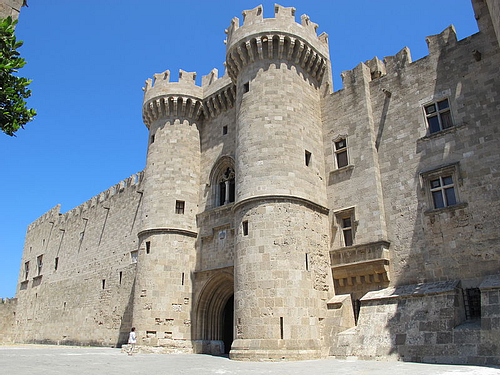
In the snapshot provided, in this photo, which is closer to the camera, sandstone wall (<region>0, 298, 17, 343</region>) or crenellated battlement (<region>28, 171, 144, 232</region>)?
crenellated battlement (<region>28, 171, 144, 232</region>)

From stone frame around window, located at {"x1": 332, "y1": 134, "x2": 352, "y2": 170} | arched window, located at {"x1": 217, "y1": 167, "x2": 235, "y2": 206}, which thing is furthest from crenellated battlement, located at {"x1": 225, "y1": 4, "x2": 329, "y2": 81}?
arched window, located at {"x1": 217, "y1": 167, "x2": 235, "y2": 206}

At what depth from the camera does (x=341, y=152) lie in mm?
15469

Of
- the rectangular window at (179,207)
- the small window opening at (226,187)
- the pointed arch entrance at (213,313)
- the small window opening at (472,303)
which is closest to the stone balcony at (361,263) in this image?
the small window opening at (472,303)

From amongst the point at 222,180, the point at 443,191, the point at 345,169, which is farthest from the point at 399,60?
the point at 222,180

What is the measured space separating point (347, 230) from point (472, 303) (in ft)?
14.1

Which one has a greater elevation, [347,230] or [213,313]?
[347,230]

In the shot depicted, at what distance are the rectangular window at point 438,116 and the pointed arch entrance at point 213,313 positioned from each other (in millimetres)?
8694

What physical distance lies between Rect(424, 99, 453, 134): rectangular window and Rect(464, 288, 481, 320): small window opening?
494 centimetres

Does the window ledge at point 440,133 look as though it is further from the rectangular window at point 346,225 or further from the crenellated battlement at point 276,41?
the crenellated battlement at point 276,41

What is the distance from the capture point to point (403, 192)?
43.9 ft

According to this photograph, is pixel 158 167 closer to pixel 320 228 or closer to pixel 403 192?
pixel 320 228

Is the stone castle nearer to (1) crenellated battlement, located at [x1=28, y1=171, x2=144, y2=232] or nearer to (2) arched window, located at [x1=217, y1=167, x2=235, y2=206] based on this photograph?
(2) arched window, located at [x1=217, y1=167, x2=235, y2=206]

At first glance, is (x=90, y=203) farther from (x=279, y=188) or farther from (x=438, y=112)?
(x=438, y=112)

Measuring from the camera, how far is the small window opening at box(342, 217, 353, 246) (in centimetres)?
1415
